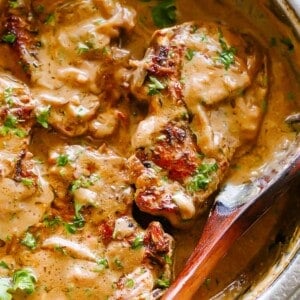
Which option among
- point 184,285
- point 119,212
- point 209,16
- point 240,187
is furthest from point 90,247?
point 209,16

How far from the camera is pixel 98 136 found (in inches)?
111

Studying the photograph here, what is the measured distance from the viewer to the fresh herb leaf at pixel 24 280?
257 centimetres

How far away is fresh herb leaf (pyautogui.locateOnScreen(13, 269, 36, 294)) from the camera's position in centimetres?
257

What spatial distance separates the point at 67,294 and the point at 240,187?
0.74 meters

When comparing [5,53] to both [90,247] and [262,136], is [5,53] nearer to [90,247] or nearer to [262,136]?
[90,247]

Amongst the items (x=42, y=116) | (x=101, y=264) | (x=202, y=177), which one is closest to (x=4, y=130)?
(x=42, y=116)

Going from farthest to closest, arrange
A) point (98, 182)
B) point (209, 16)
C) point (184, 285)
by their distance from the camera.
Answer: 1. point (209, 16)
2. point (98, 182)
3. point (184, 285)

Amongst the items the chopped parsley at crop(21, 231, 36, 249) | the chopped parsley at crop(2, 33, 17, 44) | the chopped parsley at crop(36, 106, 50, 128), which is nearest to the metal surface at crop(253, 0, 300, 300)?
the chopped parsley at crop(21, 231, 36, 249)

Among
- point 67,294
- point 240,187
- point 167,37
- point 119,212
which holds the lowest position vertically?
point 67,294

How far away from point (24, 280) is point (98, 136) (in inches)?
23.5

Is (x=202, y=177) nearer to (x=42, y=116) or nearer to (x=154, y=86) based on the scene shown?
(x=154, y=86)

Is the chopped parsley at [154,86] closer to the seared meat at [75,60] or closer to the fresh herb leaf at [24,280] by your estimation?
the seared meat at [75,60]

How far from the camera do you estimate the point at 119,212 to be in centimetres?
271

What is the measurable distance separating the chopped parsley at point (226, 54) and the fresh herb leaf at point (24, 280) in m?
1.03
